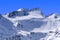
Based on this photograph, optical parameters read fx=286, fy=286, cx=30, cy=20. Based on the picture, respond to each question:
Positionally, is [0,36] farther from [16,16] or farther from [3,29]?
[16,16]

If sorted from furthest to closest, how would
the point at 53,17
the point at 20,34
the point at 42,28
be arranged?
the point at 53,17 → the point at 42,28 → the point at 20,34

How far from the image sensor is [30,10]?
131m

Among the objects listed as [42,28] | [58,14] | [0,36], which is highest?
[58,14]

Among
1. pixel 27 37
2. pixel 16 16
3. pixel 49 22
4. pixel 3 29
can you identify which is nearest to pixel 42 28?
pixel 49 22

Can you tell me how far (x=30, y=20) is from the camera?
121688 mm

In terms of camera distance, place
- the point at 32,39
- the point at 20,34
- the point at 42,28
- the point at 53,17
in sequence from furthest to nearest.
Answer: the point at 53,17 < the point at 42,28 < the point at 32,39 < the point at 20,34

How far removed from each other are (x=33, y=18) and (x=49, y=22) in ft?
23.4

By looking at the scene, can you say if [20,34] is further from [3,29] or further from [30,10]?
[30,10]

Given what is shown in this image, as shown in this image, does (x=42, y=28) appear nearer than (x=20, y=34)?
No

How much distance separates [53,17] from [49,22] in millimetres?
4383

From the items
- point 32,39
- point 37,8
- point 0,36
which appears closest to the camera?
point 0,36

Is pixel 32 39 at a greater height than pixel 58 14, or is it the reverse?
pixel 58 14

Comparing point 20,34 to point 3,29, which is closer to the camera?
point 3,29

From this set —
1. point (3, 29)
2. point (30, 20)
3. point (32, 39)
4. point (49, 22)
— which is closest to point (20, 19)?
point (30, 20)
